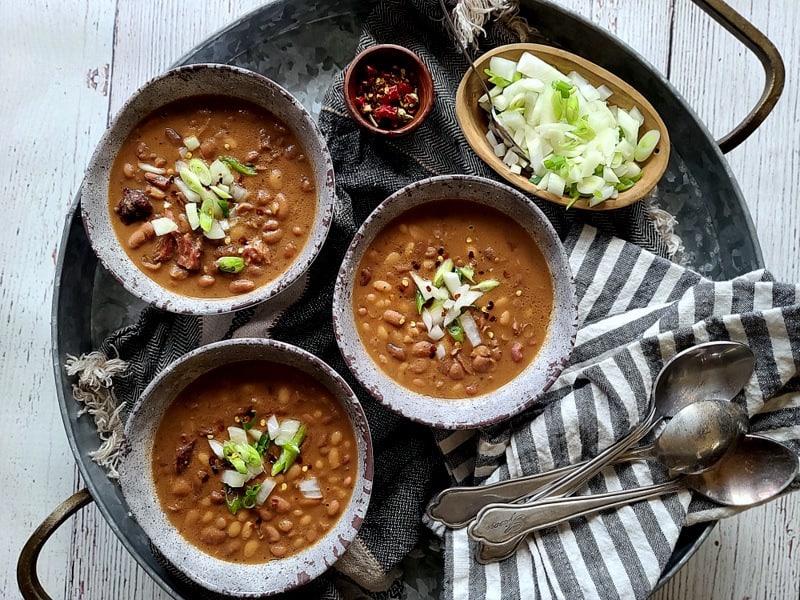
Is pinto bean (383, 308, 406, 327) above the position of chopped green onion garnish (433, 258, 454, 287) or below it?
below

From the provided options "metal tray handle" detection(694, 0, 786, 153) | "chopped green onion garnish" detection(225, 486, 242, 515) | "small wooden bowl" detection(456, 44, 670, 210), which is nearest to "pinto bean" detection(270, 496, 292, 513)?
"chopped green onion garnish" detection(225, 486, 242, 515)

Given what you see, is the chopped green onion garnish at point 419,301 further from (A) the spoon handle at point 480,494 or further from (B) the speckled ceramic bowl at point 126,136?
(A) the spoon handle at point 480,494

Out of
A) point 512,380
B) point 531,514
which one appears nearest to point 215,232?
point 512,380

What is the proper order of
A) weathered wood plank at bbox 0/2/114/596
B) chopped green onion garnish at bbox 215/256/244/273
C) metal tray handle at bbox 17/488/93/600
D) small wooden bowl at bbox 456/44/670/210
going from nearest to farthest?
metal tray handle at bbox 17/488/93/600
chopped green onion garnish at bbox 215/256/244/273
small wooden bowl at bbox 456/44/670/210
weathered wood plank at bbox 0/2/114/596

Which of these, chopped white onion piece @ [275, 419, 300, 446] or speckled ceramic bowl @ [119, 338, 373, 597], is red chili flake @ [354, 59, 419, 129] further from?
chopped white onion piece @ [275, 419, 300, 446]

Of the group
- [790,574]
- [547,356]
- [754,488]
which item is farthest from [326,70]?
[790,574]

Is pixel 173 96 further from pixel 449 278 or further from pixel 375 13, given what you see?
pixel 449 278
